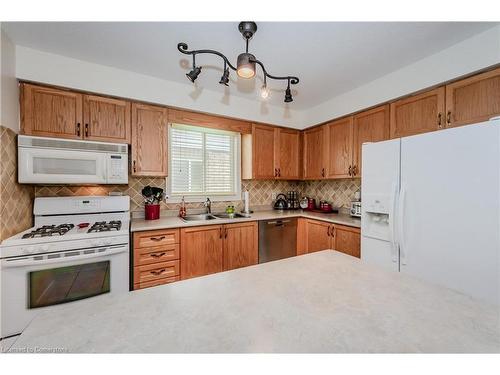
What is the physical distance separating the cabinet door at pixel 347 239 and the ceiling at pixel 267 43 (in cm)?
164

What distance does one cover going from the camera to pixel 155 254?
2.11 meters

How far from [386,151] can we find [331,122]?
1.28m

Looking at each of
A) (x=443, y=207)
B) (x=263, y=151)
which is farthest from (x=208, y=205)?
(x=443, y=207)

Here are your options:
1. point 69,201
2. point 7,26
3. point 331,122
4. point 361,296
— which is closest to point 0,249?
point 69,201

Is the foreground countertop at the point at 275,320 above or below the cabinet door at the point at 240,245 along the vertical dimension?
above

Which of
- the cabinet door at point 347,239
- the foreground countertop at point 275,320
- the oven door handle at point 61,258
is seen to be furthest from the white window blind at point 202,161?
the foreground countertop at point 275,320

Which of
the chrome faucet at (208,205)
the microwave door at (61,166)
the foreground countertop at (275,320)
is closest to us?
the foreground countertop at (275,320)

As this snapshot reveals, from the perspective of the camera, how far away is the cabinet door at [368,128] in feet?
7.70

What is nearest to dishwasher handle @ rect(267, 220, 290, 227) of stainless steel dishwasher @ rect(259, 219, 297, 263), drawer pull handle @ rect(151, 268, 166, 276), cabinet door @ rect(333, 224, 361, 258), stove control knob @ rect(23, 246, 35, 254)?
stainless steel dishwasher @ rect(259, 219, 297, 263)

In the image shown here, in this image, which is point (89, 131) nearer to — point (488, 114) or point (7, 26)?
point (7, 26)

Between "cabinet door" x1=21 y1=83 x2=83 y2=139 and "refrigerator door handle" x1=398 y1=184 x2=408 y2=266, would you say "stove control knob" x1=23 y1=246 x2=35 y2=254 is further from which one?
"refrigerator door handle" x1=398 y1=184 x2=408 y2=266

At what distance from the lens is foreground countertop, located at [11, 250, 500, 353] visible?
0.56m

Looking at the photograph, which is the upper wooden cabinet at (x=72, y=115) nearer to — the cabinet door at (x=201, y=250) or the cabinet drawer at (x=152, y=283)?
the cabinet door at (x=201, y=250)

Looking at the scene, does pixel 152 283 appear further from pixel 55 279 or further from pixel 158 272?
pixel 55 279
